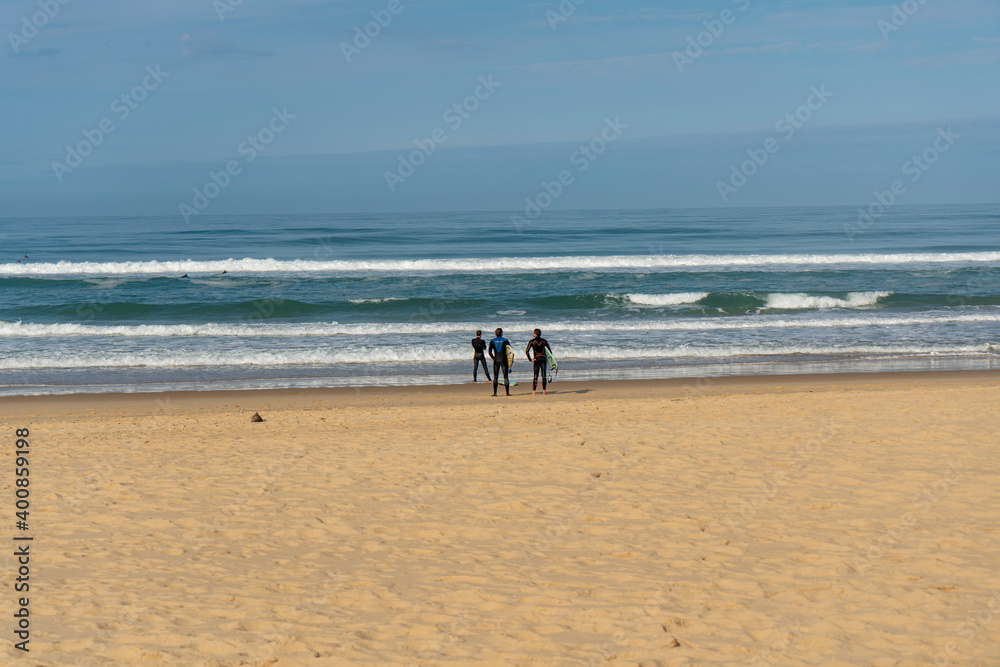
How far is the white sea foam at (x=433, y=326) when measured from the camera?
22.6 meters

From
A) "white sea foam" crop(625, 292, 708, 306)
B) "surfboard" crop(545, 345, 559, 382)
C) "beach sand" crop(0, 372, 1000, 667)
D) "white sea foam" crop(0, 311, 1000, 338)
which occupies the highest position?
"white sea foam" crop(625, 292, 708, 306)

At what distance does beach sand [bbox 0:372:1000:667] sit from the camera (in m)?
4.74

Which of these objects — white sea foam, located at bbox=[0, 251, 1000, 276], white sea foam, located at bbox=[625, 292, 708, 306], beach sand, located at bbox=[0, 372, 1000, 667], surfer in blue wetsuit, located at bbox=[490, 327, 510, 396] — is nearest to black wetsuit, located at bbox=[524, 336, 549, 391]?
A: surfer in blue wetsuit, located at bbox=[490, 327, 510, 396]

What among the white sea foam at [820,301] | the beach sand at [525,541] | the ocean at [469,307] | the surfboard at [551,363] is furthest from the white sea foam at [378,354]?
the white sea foam at [820,301]

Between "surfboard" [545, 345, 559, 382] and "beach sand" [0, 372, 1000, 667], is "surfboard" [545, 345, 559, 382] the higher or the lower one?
the higher one

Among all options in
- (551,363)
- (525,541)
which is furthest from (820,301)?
(525,541)

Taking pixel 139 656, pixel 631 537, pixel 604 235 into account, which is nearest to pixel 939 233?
pixel 604 235

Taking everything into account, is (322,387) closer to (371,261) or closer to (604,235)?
(371,261)

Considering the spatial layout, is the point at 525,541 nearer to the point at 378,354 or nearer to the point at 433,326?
the point at 378,354

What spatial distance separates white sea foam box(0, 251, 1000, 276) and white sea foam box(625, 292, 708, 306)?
850 centimetres

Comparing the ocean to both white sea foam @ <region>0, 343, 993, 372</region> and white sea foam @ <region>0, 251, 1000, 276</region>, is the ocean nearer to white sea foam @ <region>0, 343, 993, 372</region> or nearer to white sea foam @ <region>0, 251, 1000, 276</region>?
white sea foam @ <region>0, 343, 993, 372</region>

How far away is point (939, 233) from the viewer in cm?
5547

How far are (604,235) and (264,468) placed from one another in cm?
5118

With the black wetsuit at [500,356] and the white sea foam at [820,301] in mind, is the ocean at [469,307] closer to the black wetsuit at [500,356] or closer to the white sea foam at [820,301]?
the white sea foam at [820,301]
